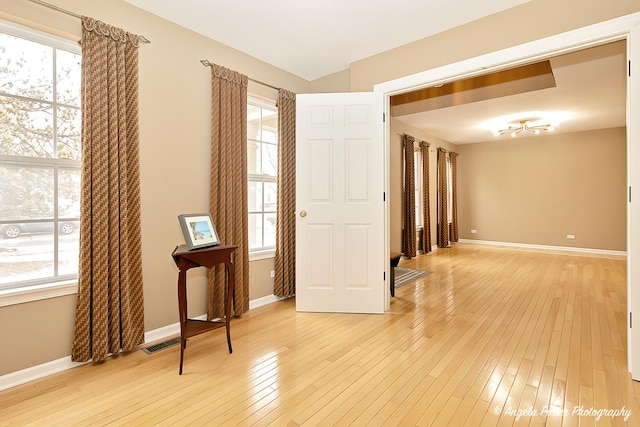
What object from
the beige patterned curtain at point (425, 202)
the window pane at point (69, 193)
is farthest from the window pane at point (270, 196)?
the beige patterned curtain at point (425, 202)

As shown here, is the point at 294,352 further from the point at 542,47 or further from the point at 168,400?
the point at 542,47

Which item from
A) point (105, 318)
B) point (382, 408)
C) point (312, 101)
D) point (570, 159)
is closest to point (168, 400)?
point (105, 318)

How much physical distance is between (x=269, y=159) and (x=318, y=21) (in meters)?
1.55

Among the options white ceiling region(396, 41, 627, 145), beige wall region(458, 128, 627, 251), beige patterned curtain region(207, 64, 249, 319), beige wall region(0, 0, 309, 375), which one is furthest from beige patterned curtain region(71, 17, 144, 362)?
beige wall region(458, 128, 627, 251)

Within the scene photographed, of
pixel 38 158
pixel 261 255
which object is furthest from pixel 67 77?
pixel 261 255

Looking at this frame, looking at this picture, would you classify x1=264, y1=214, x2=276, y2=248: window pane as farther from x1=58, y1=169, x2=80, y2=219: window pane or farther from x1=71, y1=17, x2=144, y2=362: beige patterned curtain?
x1=58, y1=169, x2=80, y2=219: window pane

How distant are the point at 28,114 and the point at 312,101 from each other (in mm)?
2281

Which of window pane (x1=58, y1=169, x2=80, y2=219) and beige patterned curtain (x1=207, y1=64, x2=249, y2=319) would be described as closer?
window pane (x1=58, y1=169, x2=80, y2=219)

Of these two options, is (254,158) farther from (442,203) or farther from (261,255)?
(442,203)

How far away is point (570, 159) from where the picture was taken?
7.29 metres

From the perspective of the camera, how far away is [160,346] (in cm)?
255

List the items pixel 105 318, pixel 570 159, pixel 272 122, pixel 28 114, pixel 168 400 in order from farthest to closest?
pixel 570 159, pixel 272 122, pixel 105 318, pixel 28 114, pixel 168 400

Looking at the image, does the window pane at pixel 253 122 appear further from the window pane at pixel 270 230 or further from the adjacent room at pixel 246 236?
the window pane at pixel 270 230

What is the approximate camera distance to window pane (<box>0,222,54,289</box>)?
204cm
